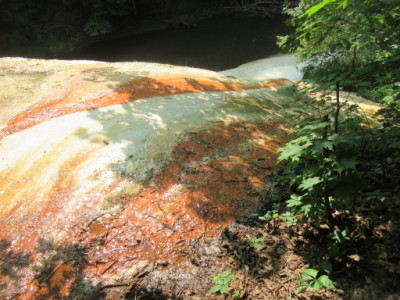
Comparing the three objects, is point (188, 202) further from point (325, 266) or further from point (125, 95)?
point (125, 95)

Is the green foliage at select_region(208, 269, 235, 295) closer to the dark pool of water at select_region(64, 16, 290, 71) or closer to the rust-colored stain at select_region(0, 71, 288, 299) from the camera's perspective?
the rust-colored stain at select_region(0, 71, 288, 299)

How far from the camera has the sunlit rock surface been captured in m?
3.04

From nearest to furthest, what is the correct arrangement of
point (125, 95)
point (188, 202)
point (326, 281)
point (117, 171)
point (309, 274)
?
point (326, 281) → point (309, 274) → point (188, 202) → point (117, 171) → point (125, 95)

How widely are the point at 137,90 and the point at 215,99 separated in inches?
80.5

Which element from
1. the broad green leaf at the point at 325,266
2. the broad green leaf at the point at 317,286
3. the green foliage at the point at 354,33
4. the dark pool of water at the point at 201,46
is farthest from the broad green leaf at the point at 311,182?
the dark pool of water at the point at 201,46

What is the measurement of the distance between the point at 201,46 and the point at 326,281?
2029 cm

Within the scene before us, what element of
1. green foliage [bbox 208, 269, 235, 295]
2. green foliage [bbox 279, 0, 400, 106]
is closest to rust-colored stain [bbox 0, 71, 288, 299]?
green foliage [bbox 208, 269, 235, 295]

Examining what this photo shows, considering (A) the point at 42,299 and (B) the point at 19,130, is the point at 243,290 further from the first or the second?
(B) the point at 19,130

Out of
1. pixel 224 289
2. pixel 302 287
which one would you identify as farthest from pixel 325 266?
pixel 224 289

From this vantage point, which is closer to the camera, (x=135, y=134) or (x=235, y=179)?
(x=235, y=179)

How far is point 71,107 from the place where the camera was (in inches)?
241

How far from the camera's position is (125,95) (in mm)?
6656

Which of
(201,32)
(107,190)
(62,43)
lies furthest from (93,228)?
(201,32)

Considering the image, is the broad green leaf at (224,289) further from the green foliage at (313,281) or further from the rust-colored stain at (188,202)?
the green foliage at (313,281)
